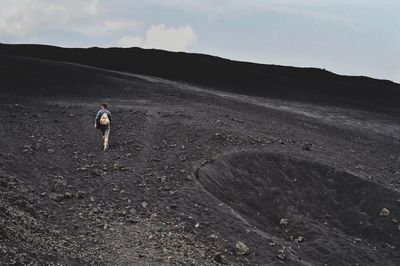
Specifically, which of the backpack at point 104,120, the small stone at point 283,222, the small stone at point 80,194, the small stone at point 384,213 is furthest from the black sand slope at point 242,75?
the small stone at point 80,194

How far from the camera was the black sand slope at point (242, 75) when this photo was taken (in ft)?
125

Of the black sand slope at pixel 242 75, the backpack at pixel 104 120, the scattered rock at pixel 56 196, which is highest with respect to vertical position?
the black sand slope at pixel 242 75

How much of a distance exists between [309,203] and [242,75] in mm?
24746

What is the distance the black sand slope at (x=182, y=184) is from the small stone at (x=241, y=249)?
9 centimetres

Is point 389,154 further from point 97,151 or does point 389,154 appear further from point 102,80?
point 102,80

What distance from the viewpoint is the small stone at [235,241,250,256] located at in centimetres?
1365

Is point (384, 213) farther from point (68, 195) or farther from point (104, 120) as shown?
point (68, 195)

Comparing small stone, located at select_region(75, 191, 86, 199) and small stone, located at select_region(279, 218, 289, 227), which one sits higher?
small stone, located at select_region(75, 191, 86, 199)

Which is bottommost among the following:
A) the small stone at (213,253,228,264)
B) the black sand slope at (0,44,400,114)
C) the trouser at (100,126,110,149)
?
the small stone at (213,253,228,264)

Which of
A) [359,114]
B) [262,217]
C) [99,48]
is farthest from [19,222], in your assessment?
[99,48]

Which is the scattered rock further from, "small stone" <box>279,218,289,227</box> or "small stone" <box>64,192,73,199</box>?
"small stone" <box>279,218,289,227</box>

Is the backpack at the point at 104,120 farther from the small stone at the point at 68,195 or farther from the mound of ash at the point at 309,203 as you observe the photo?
the small stone at the point at 68,195

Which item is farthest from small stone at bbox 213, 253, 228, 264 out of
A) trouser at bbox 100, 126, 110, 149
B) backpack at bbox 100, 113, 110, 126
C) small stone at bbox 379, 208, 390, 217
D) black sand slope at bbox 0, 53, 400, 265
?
backpack at bbox 100, 113, 110, 126

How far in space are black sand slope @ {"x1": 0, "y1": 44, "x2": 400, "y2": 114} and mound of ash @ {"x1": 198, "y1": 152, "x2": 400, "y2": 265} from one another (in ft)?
54.7
